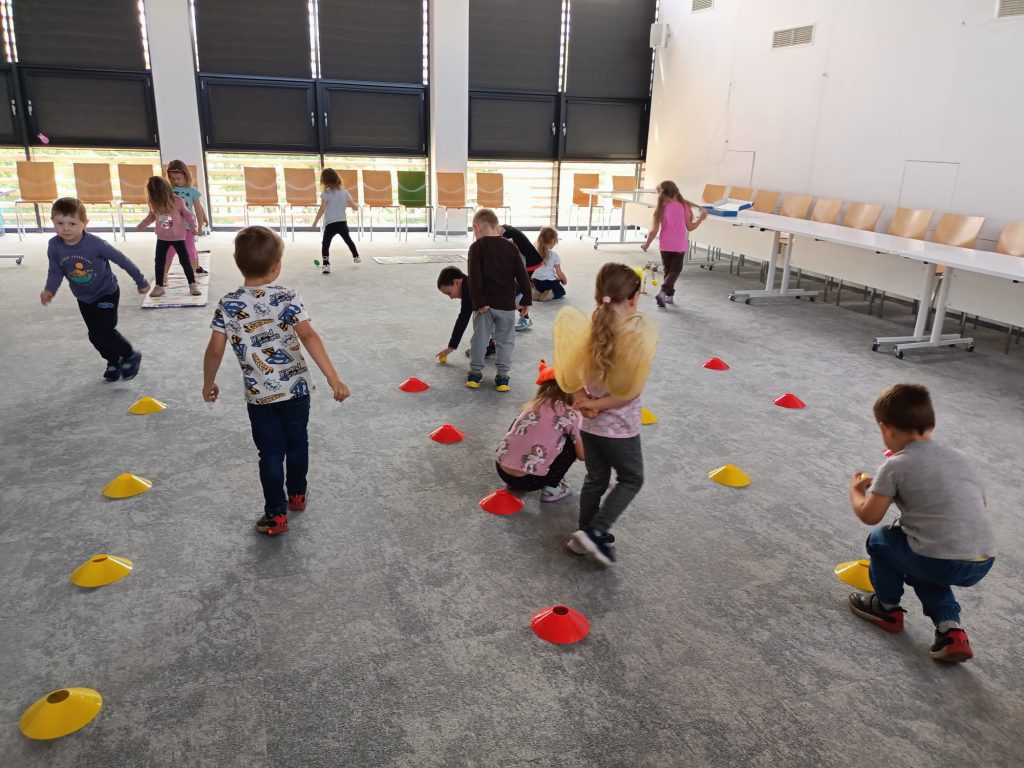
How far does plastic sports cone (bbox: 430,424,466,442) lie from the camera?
427 cm

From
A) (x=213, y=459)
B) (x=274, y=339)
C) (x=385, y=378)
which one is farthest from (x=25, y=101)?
(x=274, y=339)

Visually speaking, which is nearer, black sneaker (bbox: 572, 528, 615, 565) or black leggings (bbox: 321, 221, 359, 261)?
black sneaker (bbox: 572, 528, 615, 565)

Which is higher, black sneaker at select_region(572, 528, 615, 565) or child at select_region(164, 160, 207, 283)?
child at select_region(164, 160, 207, 283)

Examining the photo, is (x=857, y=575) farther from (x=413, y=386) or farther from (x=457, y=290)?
(x=457, y=290)

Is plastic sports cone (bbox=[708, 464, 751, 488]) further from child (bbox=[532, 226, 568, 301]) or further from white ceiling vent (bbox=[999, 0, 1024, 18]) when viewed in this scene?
white ceiling vent (bbox=[999, 0, 1024, 18])

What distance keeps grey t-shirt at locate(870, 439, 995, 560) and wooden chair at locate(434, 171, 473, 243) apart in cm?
1023

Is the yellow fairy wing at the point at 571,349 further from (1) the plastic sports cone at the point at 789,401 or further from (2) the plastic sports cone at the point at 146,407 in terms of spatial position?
(2) the plastic sports cone at the point at 146,407

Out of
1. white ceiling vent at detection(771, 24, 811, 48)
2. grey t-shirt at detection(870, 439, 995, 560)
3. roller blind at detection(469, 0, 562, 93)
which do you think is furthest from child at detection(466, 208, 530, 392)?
roller blind at detection(469, 0, 562, 93)

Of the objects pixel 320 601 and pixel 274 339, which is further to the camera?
pixel 274 339

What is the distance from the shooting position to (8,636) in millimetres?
2541

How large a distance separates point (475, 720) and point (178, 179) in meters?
7.82

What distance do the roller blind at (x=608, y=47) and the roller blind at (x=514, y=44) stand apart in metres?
0.36

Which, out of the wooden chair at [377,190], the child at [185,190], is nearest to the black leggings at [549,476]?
the child at [185,190]

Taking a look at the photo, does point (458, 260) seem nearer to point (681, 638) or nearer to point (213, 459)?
point (213, 459)
